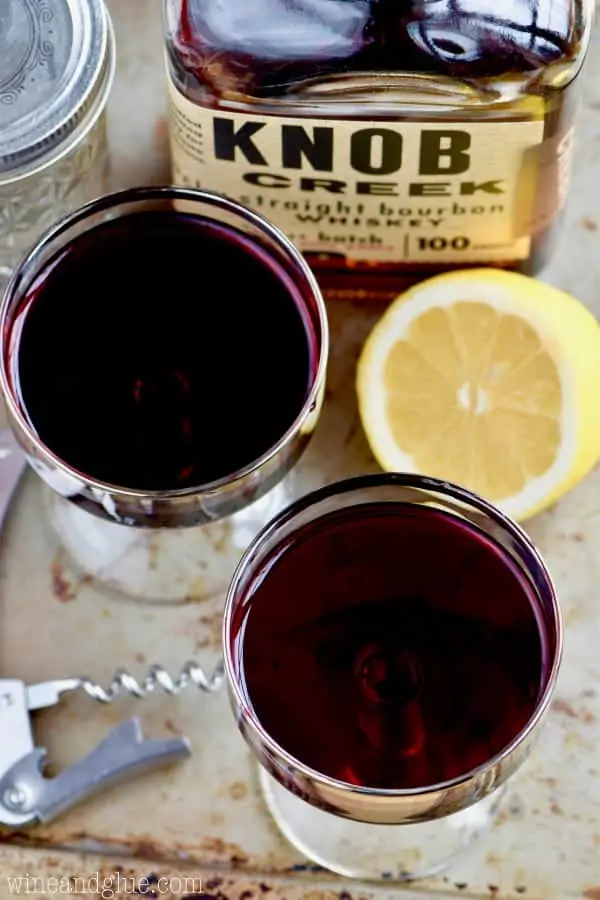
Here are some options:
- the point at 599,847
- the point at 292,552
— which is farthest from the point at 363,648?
the point at 599,847

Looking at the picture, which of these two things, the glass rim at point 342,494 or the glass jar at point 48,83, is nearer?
the glass rim at point 342,494

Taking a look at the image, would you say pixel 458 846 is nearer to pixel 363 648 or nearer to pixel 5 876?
pixel 363 648

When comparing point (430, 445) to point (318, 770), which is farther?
point (430, 445)

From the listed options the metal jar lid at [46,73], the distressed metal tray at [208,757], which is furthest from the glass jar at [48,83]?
the distressed metal tray at [208,757]

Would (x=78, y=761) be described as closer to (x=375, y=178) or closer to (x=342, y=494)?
(x=342, y=494)

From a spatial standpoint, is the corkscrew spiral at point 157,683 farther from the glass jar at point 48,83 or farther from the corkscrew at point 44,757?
the glass jar at point 48,83
